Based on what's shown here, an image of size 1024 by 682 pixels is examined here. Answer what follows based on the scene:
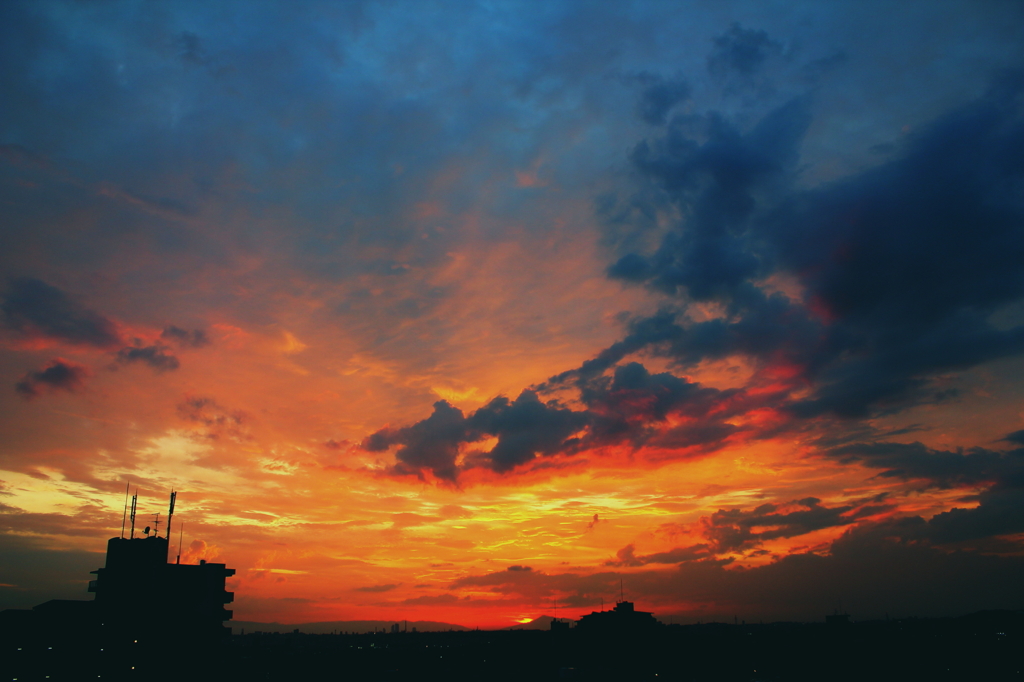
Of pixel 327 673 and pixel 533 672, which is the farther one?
pixel 533 672

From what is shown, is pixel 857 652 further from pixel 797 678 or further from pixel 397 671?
pixel 397 671

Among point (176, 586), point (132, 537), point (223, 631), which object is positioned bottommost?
point (223, 631)

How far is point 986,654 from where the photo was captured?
182 meters

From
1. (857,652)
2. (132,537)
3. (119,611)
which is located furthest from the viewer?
(857,652)

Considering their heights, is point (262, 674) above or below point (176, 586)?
below

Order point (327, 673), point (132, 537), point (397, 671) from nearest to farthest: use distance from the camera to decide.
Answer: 1. point (132, 537)
2. point (327, 673)
3. point (397, 671)

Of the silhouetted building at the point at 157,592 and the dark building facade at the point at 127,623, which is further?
the silhouetted building at the point at 157,592

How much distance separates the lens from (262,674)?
150 metres

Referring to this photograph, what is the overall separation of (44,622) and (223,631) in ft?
138

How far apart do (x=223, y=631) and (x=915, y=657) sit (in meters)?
191

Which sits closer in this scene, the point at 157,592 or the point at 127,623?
the point at 127,623

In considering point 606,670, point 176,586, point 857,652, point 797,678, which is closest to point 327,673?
point 176,586

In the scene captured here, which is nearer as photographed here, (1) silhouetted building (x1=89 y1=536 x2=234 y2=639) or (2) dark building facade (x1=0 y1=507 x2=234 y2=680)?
(2) dark building facade (x1=0 y1=507 x2=234 y2=680)

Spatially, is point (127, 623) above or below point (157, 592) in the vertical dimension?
below
